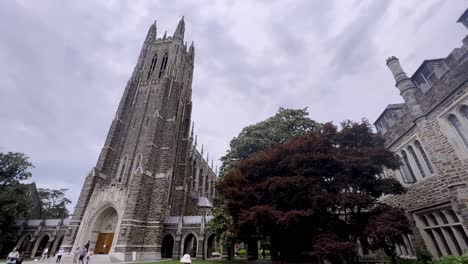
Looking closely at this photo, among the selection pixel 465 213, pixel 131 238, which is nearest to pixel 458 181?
pixel 465 213

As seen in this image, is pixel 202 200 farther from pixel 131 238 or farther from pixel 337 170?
pixel 337 170

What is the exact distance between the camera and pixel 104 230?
915 inches

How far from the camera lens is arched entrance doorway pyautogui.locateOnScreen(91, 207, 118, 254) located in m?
22.5

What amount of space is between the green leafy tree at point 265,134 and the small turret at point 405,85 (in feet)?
30.6

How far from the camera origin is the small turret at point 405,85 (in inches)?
438

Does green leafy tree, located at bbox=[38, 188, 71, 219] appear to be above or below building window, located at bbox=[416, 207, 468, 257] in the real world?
above

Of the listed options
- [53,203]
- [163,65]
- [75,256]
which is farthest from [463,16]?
[53,203]

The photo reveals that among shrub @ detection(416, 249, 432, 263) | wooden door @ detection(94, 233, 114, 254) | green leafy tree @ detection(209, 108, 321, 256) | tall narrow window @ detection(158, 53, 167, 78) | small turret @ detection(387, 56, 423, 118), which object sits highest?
tall narrow window @ detection(158, 53, 167, 78)

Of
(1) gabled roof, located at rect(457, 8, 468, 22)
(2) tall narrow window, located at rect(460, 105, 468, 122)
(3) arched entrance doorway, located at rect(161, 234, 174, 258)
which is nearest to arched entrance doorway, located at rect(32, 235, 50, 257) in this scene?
(3) arched entrance doorway, located at rect(161, 234, 174, 258)

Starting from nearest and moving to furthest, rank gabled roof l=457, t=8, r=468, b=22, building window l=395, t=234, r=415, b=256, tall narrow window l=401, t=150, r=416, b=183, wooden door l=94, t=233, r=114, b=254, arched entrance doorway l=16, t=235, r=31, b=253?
1. gabled roof l=457, t=8, r=468, b=22
2. tall narrow window l=401, t=150, r=416, b=183
3. building window l=395, t=234, r=415, b=256
4. wooden door l=94, t=233, r=114, b=254
5. arched entrance doorway l=16, t=235, r=31, b=253

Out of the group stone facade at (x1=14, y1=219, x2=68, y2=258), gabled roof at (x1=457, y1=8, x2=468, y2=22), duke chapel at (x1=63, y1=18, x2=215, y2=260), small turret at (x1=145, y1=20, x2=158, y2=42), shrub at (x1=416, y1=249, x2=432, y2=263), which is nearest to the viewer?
gabled roof at (x1=457, y1=8, x2=468, y2=22)

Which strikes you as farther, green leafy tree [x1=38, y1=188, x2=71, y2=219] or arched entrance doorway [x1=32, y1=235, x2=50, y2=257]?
green leafy tree [x1=38, y1=188, x2=71, y2=219]

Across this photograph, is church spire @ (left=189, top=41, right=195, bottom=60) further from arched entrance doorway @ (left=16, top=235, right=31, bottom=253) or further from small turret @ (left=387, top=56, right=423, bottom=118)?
small turret @ (left=387, top=56, right=423, bottom=118)

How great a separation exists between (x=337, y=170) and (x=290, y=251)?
30.9 ft
